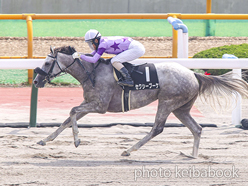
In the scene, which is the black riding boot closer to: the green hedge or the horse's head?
the horse's head

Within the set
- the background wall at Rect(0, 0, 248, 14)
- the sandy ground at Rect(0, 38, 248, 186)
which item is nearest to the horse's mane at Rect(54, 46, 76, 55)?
the sandy ground at Rect(0, 38, 248, 186)

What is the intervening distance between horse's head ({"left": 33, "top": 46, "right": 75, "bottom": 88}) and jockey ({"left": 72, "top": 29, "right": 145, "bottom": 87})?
5.1 inches

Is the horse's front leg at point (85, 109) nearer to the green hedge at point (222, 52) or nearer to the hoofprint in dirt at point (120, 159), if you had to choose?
the hoofprint in dirt at point (120, 159)

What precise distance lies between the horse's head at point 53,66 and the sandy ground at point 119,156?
860 mm

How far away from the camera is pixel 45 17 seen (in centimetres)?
1023

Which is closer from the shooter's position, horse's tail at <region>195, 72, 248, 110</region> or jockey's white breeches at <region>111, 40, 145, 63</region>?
jockey's white breeches at <region>111, 40, 145, 63</region>

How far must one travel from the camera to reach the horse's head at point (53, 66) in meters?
4.84

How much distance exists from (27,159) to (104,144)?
113 centimetres

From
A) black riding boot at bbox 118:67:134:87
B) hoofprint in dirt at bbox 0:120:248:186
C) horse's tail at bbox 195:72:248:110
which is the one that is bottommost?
hoofprint in dirt at bbox 0:120:248:186

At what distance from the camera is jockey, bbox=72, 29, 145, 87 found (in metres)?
4.78

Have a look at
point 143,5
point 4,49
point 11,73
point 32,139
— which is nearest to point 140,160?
point 32,139

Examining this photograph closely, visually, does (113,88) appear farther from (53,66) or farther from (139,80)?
(53,66)

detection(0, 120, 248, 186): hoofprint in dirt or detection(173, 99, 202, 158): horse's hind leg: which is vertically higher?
detection(173, 99, 202, 158): horse's hind leg

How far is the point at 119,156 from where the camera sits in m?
4.86
